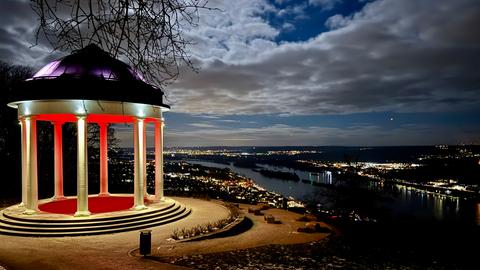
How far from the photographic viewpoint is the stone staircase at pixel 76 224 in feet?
64.6

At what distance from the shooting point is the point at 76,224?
65.9 feet

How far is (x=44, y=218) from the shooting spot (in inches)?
813

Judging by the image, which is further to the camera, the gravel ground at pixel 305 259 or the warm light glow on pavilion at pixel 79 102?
the warm light glow on pavilion at pixel 79 102

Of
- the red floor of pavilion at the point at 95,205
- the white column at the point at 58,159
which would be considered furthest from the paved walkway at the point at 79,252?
the white column at the point at 58,159

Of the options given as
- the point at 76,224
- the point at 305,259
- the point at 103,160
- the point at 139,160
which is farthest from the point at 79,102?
the point at 305,259

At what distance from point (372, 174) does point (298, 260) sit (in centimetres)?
16177

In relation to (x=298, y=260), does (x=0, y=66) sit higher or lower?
higher

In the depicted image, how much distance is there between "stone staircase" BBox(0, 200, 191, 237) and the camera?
64.6 feet

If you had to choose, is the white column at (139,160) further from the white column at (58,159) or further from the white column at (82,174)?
the white column at (58,159)

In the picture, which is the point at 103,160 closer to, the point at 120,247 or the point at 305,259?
the point at 120,247

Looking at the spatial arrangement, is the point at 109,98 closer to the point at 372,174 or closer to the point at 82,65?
the point at 82,65

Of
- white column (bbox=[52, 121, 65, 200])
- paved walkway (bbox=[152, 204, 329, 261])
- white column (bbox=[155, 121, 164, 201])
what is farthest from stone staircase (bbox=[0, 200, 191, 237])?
white column (bbox=[52, 121, 65, 200])

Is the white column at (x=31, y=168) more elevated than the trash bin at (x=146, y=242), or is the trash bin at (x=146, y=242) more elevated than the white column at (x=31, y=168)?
the white column at (x=31, y=168)

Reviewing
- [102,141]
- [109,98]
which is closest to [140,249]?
[109,98]
